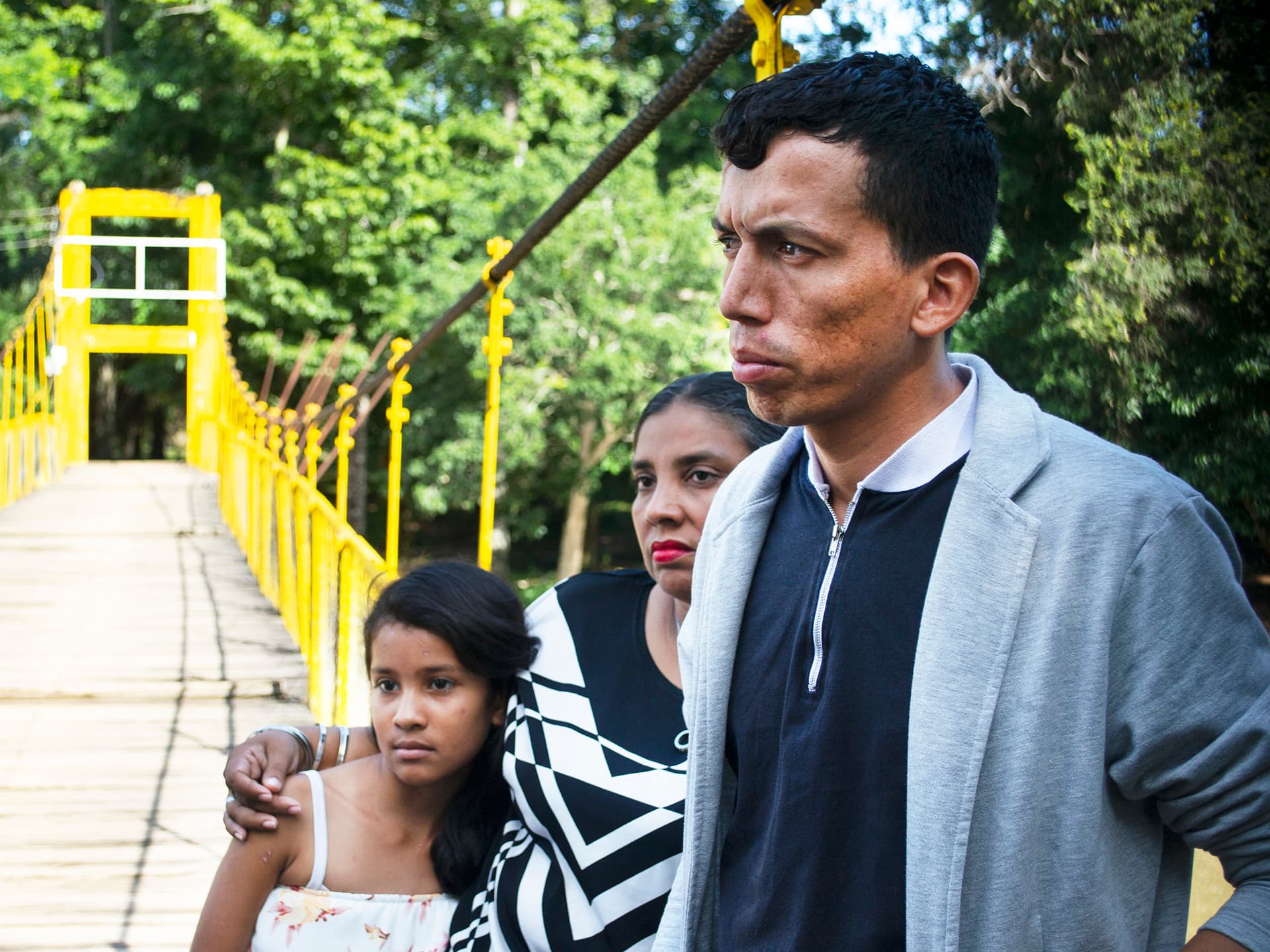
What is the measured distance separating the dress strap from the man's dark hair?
0.85 m

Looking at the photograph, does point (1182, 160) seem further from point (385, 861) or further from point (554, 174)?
point (554, 174)

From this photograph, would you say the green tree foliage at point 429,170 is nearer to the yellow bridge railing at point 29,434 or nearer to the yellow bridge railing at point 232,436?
the yellow bridge railing at point 232,436

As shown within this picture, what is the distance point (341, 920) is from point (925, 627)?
79cm

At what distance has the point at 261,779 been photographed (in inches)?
51.5

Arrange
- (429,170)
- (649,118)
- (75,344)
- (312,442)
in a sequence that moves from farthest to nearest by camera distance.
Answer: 1. (75,344)
2. (429,170)
3. (312,442)
4. (649,118)

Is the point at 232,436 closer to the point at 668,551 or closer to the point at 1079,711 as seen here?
the point at 668,551

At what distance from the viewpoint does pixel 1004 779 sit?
0.76 metres

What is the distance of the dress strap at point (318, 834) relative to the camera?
1.31 metres

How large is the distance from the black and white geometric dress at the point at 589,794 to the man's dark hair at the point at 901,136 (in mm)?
547

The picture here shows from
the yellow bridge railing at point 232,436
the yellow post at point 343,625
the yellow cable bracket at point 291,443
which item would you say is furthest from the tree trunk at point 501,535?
the yellow post at point 343,625

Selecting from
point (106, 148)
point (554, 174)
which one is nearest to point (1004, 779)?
point (554, 174)

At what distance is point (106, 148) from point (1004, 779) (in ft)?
48.8

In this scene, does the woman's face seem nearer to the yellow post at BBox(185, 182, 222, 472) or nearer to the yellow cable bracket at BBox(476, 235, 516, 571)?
the yellow cable bracket at BBox(476, 235, 516, 571)

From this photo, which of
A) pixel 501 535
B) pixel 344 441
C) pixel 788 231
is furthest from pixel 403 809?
pixel 501 535
